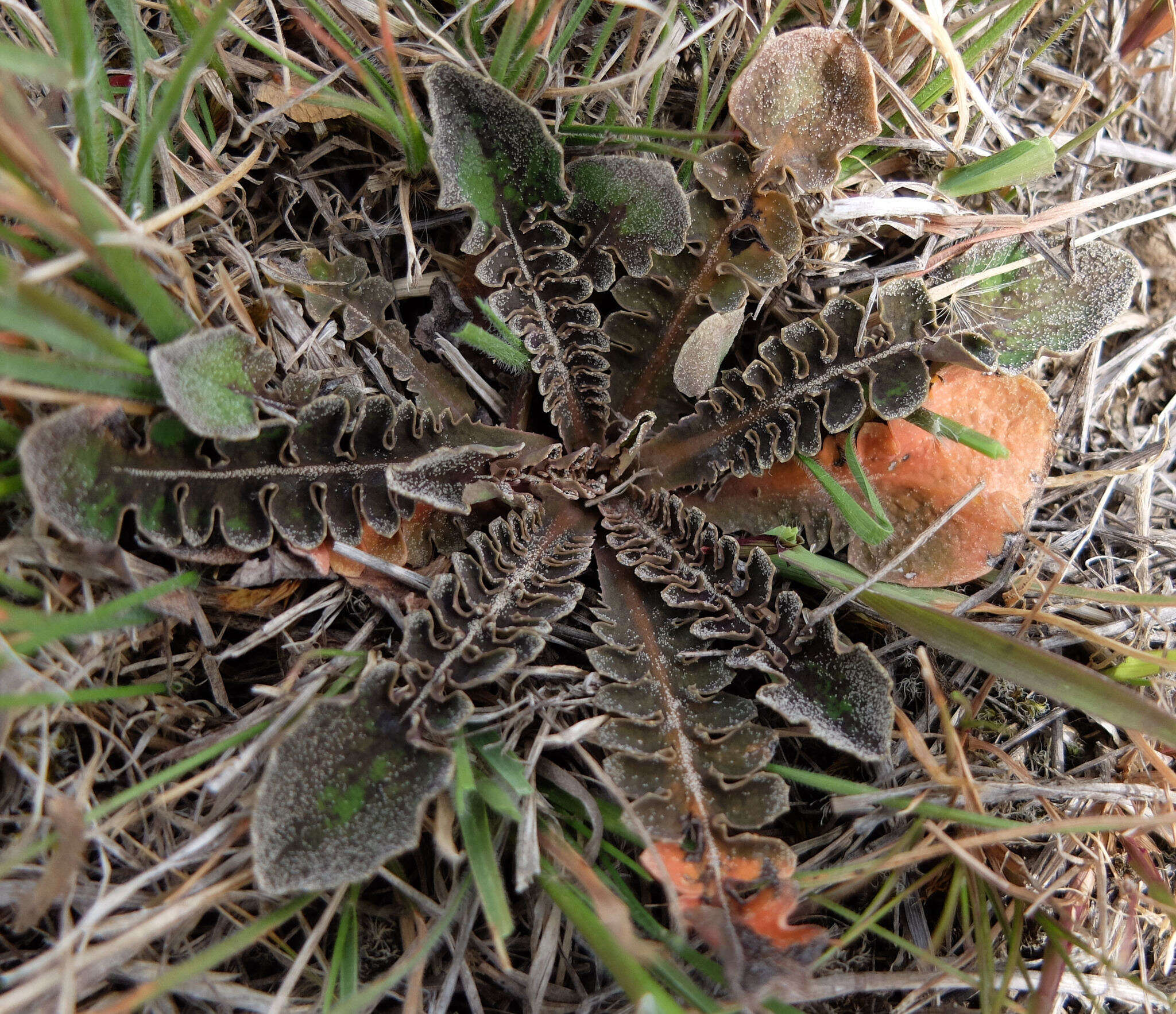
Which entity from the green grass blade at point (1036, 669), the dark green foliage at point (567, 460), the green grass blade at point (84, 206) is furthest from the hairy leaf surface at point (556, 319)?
the green grass blade at point (1036, 669)

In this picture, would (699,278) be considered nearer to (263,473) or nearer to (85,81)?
(263,473)

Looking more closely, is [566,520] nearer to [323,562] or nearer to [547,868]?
[323,562]

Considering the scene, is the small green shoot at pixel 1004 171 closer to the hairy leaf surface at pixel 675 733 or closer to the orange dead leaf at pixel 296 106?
the hairy leaf surface at pixel 675 733

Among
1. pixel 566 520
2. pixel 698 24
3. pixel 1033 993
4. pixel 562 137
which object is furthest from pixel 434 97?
pixel 1033 993

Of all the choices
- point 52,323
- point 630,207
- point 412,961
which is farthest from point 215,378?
point 412,961

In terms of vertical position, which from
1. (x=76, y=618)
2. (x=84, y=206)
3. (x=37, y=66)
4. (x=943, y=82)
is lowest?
(x=76, y=618)

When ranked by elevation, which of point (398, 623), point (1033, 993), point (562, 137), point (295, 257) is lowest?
point (1033, 993)
